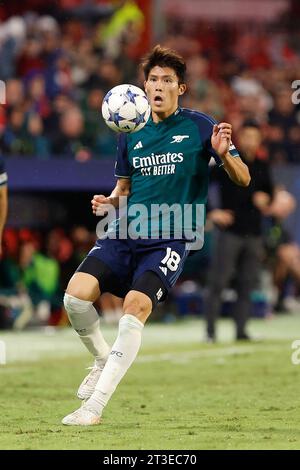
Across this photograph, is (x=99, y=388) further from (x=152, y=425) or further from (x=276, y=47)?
(x=276, y=47)

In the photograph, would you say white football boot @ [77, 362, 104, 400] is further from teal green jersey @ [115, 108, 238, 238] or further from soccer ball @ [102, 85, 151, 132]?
soccer ball @ [102, 85, 151, 132]

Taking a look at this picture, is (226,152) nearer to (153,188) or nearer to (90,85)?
(153,188)

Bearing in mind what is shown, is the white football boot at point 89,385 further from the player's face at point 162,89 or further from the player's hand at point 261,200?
the player's hand at point 261,200

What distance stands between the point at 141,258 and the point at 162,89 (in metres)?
1.17

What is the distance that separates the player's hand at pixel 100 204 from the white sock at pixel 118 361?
2.65ft

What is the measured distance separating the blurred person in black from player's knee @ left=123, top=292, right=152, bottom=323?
6122mm

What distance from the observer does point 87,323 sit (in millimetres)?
8477

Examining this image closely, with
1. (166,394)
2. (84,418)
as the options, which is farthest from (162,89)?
(166,394)

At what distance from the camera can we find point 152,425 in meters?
7.99

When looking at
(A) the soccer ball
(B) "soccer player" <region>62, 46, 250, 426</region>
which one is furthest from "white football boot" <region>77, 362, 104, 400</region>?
(A) the soccer ball

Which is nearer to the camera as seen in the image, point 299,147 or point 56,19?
point 299,147

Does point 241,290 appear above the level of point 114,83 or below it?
below

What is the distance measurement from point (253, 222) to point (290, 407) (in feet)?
18.1
